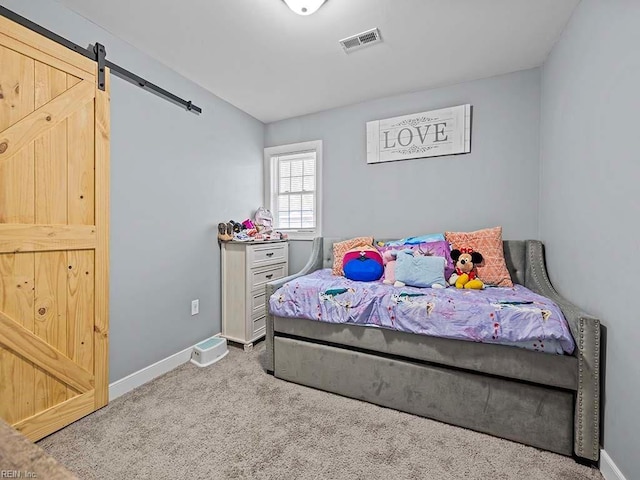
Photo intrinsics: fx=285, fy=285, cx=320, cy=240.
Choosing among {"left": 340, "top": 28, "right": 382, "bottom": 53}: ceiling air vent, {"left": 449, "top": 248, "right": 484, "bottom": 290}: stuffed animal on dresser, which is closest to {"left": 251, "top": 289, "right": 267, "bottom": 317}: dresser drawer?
{"left": 449, "top": 248, "right": 484, "bottom": 290}: stuffed animal on dresser

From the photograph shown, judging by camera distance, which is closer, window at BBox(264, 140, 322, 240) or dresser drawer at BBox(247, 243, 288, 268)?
dresser drawer at BBox(247, 243, 288, 268)

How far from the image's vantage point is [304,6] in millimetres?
1634

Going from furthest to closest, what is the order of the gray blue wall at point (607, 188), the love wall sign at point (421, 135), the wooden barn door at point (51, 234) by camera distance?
the love wall sign at point (421, 135) → the wooden barn door at point (51, 234) → the gray blue wall at point (607, 188)

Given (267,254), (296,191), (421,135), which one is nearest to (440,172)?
(421,135)

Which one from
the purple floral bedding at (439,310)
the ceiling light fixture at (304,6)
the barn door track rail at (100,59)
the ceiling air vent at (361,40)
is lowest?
the purple floral bedding at (439,310)

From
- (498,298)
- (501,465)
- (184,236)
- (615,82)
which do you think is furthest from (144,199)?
(615,82)

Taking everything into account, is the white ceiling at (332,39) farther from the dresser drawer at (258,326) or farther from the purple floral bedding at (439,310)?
the dresser drawer at (258,326)

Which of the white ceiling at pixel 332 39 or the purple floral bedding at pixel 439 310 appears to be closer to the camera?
the purple floral bedding at pixel 439 310

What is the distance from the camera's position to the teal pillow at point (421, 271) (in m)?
2.15

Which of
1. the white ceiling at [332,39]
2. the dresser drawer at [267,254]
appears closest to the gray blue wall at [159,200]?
the white ceiling at [332,39]

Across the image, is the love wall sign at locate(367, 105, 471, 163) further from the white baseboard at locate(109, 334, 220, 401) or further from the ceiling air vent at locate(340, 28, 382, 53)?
the white baseboard at locate(109, 334, 220, 401)

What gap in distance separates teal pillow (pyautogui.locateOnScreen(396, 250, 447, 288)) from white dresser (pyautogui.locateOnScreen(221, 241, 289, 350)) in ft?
4.42

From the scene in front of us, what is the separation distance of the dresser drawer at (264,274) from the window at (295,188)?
0.44 metres

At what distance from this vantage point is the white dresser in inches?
106
